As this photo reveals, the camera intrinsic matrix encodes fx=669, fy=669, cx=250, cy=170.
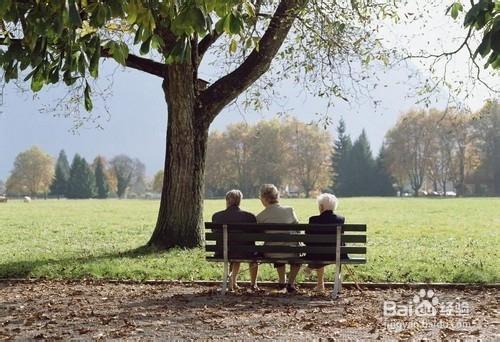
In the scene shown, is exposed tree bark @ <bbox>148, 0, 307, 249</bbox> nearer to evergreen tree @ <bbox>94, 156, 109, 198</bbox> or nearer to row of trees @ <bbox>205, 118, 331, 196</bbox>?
row of trees @ <bbox>205, 118, 331, 196</bbox>

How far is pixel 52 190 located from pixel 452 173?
7044 cm

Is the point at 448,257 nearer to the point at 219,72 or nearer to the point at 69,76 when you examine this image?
the point at 219,72

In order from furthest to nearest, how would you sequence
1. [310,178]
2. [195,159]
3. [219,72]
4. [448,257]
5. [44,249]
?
[310,178] → [219,72] → [44,249] → [195,159] → [448,257]

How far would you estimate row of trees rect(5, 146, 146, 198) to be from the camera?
117m

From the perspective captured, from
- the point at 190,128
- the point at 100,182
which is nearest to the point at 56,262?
the point at 190,128

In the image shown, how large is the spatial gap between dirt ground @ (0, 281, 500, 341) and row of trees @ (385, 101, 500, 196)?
270 feet

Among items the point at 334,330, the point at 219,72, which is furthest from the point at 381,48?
the point at 334,330

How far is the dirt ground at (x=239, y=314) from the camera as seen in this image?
266 inches

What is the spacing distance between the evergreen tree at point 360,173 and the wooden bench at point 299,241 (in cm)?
9067

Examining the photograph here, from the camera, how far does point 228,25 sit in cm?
525

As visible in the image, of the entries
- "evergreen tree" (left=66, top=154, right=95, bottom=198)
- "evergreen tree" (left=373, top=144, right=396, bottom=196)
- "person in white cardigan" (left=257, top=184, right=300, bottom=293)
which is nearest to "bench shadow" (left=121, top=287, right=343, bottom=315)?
"person in white cardigan" (left=257, top=184, right=300, bottom=293)

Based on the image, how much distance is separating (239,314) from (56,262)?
20.0 ft

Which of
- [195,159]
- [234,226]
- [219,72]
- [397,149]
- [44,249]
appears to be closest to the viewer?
[234,226]

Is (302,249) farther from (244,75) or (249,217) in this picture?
(244,75)
